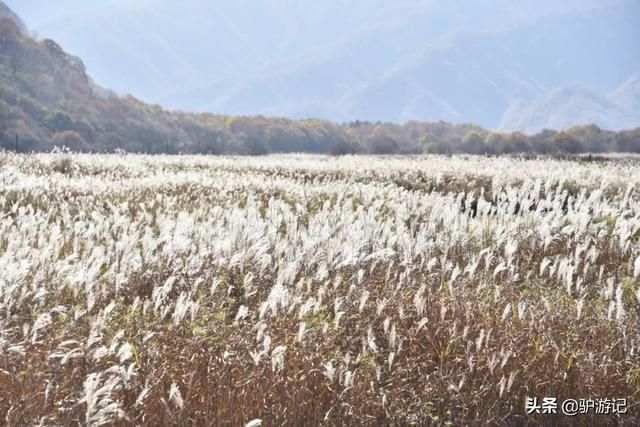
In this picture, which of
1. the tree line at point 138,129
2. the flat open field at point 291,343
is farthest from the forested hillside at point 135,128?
the flat open field at point 291,343

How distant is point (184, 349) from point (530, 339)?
7.19ft

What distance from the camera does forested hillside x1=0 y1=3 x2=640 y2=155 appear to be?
6053 centimetres

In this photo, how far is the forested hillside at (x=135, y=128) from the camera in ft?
199

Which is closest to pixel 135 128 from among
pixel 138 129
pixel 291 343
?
pixel 138 129

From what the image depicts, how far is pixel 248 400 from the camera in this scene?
346 centimetres

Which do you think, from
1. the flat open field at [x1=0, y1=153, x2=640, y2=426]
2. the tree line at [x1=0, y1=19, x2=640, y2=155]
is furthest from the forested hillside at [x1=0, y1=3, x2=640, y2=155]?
the flat open field at [x1=0, y1=153, x2=640, y2=426]

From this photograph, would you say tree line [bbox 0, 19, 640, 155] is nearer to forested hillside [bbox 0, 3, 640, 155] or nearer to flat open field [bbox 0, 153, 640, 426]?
forested hillside [bbox 0, 3, 640, 155]

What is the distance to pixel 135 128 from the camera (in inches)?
2783

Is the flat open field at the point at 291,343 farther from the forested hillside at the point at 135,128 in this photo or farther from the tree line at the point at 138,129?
the forested hillside at the point at 135,128

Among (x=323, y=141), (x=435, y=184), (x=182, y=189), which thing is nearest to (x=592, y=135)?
(x=323, y=141)

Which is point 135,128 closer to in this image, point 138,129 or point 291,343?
point 138,129

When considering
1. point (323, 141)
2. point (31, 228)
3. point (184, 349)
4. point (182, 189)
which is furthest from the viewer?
point (323, 141)

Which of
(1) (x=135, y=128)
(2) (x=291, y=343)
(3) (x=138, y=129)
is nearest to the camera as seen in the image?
(2) (x=291, y=343)

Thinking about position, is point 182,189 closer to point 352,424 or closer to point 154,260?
point 154,260
